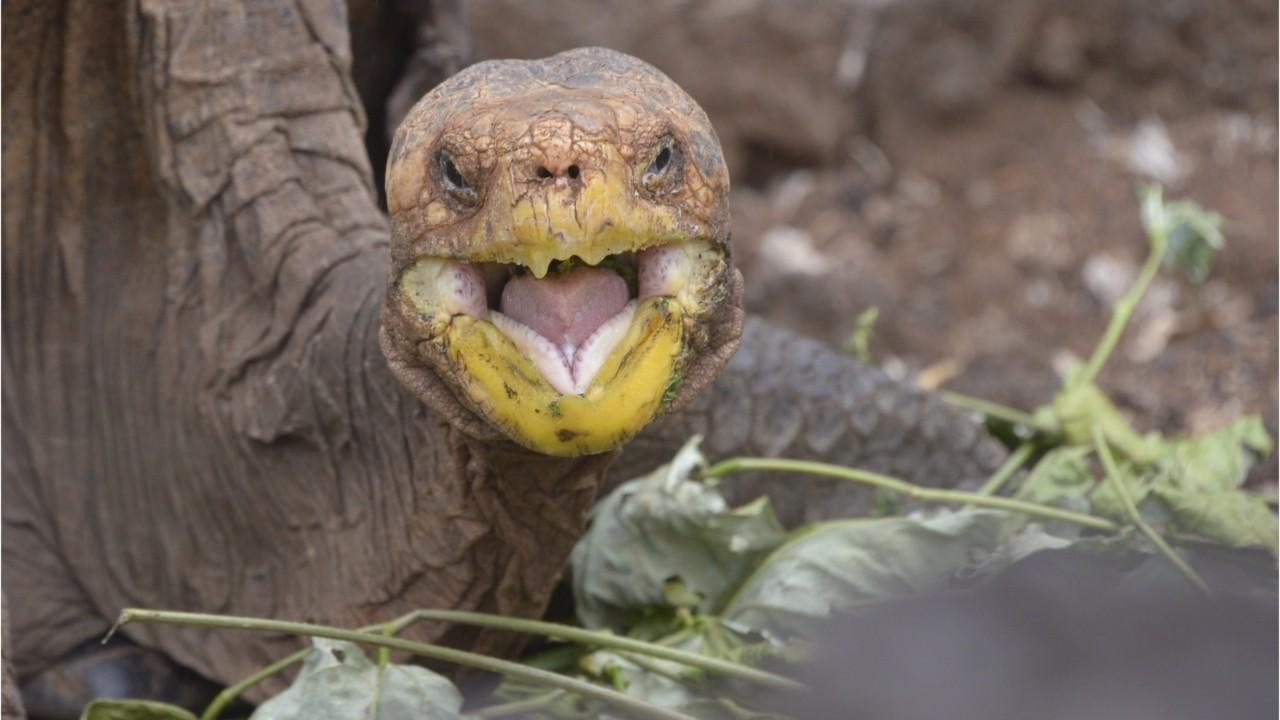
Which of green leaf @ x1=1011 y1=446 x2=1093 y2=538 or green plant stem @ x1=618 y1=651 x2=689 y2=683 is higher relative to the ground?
green leaf @ x1=1011 y1=446 x2=1093 y2=538

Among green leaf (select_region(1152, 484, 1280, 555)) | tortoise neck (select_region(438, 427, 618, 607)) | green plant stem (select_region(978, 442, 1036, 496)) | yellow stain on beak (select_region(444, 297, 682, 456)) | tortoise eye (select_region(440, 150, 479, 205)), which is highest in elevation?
tortoise eye (select_region(440, 150, 479, 205))

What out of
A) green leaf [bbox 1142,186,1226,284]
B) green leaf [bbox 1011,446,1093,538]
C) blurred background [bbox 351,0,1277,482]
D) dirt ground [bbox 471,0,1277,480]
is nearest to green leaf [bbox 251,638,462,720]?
green leaf [bbox 1011,446,1093,538]

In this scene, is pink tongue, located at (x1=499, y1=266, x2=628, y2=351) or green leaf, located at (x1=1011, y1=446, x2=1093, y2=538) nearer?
pink tongue, located at (x1=499, y1=266, x2=628, y2=351)

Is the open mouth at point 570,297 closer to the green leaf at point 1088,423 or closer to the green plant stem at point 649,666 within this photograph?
the green plant stem at point 649,666

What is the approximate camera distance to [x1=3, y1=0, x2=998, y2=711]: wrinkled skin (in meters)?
2.30

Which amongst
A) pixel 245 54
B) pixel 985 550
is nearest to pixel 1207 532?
pixel 985 550

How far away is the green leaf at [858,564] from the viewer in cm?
227

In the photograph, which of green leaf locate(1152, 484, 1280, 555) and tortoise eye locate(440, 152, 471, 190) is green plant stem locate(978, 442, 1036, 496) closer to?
green leaf locate(1152, 484, 1280, 555)

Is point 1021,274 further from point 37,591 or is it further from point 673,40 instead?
point 37,591

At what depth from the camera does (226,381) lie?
2545 mm

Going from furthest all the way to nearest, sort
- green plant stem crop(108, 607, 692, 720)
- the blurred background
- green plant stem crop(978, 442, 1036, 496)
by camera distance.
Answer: the blurred background, green plant stem crop(978, 442, 1036, 496), green plant stem crop(108, 607, 692, 720)

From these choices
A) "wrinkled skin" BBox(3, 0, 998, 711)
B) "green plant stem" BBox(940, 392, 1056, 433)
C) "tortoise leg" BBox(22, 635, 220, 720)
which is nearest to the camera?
"wrinkled skin" BBox(3, 0, 998, 711)

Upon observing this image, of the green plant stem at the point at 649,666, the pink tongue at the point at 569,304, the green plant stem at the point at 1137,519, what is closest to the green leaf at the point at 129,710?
the green plant stem at the point at 649,666

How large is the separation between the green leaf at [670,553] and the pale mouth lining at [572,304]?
2.50ft
